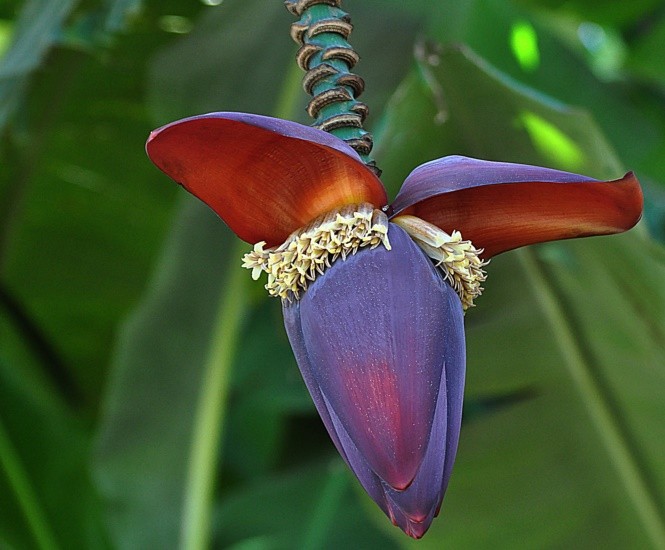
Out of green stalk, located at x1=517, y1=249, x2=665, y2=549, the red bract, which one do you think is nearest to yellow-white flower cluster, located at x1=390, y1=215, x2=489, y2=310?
the red bract

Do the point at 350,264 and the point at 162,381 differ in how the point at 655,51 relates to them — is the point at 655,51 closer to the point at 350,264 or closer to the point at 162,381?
the point at 162,381

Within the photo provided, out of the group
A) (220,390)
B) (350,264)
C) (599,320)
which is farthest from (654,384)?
(350,264)

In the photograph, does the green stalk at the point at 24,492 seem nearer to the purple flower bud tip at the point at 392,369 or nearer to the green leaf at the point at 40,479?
the green leaf at the point at 40,479

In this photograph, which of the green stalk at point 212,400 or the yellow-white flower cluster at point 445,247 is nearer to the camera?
the yellow-white flower cluster at point 445,247

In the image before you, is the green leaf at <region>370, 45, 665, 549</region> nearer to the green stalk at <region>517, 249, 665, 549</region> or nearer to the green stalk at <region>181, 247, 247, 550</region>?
the green stalk at <region>517, 249, 665, 549</region>

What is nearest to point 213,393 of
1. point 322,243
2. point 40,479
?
point 40,479

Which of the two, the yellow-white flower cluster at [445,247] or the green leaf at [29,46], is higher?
the yellow-white flower cluster at [445,247]

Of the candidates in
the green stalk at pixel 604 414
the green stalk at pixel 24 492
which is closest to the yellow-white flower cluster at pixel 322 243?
the green stalk at pixel 604 414

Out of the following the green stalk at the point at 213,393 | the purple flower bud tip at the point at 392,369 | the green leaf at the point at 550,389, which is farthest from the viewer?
the green stalk at the point at 213,393
